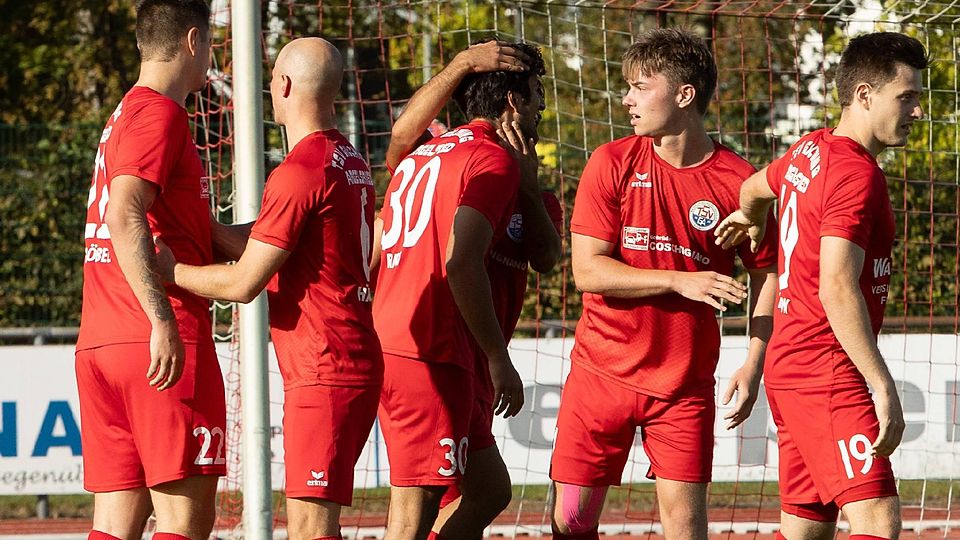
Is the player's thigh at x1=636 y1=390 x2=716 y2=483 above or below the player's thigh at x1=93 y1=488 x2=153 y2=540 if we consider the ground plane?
above

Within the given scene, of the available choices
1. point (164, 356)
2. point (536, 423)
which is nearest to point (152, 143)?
point (164, 356)

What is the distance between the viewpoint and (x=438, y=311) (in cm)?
484

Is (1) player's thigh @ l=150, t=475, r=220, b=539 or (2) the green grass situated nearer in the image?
(1) player's thigh @ l=150, t=475, r=220, b=539

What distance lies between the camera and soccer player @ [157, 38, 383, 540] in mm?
4312

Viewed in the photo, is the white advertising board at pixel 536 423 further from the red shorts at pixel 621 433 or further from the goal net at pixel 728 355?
the red shorts at pixel 621 433

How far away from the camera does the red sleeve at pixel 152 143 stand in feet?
13.9

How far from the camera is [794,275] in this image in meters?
4.62

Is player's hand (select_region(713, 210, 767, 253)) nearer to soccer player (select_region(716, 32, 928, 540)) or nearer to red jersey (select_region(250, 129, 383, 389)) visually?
soccer player (select_region(716, 32, 928, 540))

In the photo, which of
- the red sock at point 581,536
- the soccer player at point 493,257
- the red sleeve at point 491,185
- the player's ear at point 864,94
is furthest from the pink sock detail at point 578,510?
the player's ear at point 864,94

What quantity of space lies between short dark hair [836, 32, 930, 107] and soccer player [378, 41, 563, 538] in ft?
3.89

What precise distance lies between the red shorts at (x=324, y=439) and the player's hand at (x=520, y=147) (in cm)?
109

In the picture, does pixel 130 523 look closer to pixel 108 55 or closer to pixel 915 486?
pixel 915 486

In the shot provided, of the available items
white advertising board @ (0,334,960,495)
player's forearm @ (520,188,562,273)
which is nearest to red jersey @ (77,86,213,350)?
player's forearm @ (520,188,562,273)

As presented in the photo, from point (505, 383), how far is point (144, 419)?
50.0 inches
